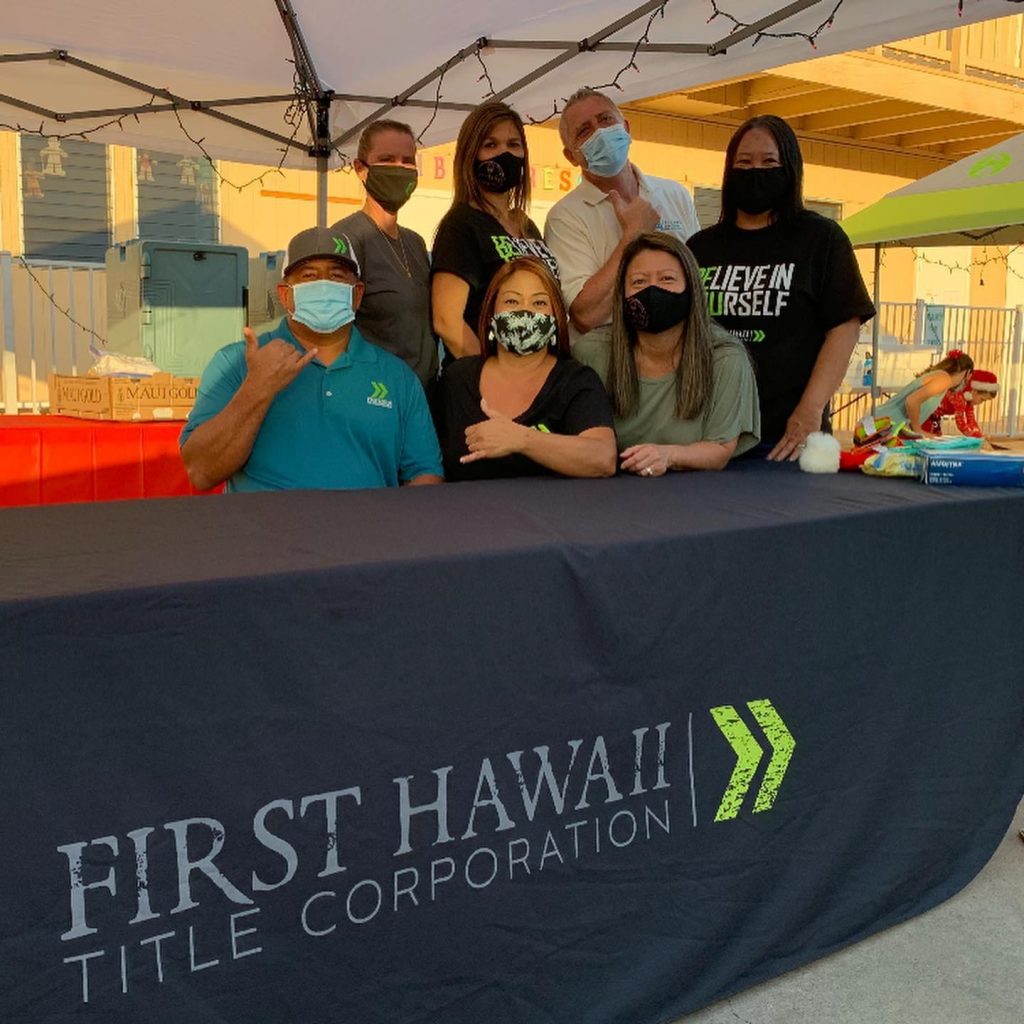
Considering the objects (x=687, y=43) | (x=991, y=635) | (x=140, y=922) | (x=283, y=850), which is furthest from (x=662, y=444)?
(x=687, y=43)

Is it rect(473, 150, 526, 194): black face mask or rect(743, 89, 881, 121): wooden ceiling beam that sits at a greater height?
rect(743, 89, 881, 121): wooden ceiling beam

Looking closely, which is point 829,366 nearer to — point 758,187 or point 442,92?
point 758,187

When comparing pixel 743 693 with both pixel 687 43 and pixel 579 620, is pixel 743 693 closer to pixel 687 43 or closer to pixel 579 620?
pixel 579 620

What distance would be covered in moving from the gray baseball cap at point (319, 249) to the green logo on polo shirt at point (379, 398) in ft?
0.88

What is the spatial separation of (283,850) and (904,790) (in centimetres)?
141

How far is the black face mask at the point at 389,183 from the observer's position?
3264 millimetres

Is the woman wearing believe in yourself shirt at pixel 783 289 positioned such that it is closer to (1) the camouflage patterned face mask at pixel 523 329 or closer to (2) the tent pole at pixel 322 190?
(1) the camouflage patterned face mask at pixel 523 329

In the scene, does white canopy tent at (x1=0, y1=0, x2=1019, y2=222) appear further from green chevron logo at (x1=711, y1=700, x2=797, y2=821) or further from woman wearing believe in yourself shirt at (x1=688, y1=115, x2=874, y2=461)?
green chevron logo at (x1=711, y1=700, x2=797, y2=821)

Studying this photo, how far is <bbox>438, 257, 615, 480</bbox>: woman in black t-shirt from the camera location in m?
2.38

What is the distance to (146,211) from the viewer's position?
9.02 metres

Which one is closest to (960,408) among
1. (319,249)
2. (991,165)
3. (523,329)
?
(991,165)

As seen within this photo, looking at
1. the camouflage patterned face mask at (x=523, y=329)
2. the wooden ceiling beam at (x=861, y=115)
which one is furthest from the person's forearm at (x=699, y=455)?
the wooden ceiling beam at (x=861, y=115)

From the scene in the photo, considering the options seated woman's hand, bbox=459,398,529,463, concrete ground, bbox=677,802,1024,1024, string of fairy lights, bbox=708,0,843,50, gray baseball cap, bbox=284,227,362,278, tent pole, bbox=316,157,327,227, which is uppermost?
string of fairy lights, bbox=708,0,843,50

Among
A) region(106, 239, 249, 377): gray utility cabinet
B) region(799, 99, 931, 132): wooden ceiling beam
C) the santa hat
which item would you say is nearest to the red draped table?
region(106, 239, 249, 377): gray utility cabinet
